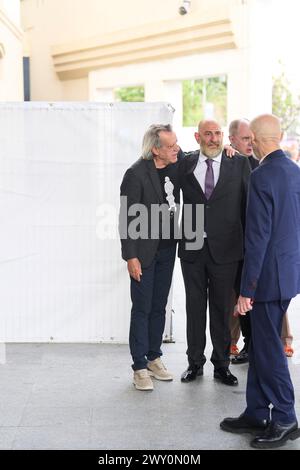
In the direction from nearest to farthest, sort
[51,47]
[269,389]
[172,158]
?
[269,389] < [172,158] < [51,47]

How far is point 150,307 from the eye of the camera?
4539mm

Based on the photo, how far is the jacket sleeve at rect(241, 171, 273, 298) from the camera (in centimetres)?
342

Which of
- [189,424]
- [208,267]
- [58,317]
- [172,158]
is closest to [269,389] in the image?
[189,424]

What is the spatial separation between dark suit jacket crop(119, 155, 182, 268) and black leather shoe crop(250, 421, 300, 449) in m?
1.36

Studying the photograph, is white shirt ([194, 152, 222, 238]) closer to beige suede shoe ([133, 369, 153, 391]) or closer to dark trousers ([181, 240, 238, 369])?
dark trousers ([181, 240, 238, 369])

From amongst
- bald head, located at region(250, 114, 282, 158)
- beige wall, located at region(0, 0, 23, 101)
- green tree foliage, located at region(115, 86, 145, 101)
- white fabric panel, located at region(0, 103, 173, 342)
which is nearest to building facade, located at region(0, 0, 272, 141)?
beige wall, located at region(0, 0, 23, 101)

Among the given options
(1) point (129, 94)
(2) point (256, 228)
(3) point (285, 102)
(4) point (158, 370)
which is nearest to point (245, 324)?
(4) point (158, 370)

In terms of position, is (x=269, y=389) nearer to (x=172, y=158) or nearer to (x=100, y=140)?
(x=172, y=158)

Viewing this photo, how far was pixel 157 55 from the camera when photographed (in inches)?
555

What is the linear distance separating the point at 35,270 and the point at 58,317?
43 centimetres

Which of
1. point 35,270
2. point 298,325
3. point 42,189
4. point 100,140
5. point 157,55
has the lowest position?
point 298,325

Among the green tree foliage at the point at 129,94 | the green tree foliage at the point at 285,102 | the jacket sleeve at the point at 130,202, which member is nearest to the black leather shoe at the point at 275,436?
the jacket sleeve at the point at 130,202

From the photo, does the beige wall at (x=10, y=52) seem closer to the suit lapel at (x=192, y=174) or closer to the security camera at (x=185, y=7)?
the security camera at (x=185, y=7)

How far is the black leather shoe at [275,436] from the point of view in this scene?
3482 mm
